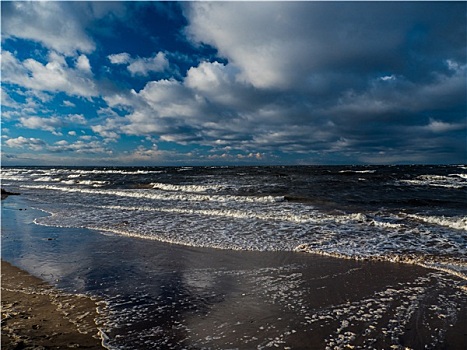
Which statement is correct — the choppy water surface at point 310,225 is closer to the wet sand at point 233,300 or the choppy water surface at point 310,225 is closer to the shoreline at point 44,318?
the wet sand at point 233,300

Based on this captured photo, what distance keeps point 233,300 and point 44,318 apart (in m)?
3.05

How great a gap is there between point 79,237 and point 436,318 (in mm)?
10286

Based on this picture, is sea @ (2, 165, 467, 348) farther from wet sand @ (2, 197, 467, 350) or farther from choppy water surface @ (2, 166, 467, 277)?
wet sand @ (2, 197, 467, 350)

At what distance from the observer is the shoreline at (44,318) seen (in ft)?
13.1

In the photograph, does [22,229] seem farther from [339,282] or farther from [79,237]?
[339,282]

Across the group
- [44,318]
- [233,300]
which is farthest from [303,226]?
[44,318]

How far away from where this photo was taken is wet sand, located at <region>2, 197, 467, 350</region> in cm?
418

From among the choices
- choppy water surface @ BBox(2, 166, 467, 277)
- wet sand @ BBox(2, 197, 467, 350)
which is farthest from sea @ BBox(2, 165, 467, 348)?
wet sand @ BBox(2, 197, 467, 350)

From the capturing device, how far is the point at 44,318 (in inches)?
184

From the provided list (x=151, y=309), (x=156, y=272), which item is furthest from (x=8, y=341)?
(x=156, y=272)

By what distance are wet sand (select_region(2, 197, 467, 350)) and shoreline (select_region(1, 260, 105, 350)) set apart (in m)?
0.02

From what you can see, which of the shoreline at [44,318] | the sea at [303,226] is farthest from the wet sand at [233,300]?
the sea at [303,226]

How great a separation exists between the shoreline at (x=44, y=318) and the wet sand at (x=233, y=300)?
0.06ft

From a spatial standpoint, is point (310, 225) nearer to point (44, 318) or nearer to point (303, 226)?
point (303, 226)
